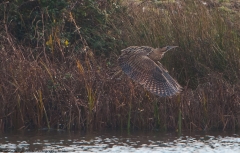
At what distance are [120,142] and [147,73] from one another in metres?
1.26

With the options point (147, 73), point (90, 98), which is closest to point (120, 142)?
point (90, 98)

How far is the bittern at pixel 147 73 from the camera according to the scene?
10531mm

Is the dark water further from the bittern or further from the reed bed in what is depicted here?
the bittern

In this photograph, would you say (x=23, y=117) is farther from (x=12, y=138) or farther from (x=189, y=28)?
(x=189, y=28)

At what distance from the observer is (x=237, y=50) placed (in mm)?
12336

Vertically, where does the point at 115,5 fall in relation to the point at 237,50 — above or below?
above

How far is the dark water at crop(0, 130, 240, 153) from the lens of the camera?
971 centimetres

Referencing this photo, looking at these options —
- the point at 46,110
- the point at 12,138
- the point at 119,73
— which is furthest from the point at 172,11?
the point at 12,138

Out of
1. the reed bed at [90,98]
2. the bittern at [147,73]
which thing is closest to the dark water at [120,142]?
the reed bed at [90,98]

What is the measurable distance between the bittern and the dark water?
2.21 ft

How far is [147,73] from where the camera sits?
35.6ft

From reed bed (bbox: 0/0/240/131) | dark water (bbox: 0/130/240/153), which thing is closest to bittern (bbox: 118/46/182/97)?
reed bed (bbox: 0/0/240/131)

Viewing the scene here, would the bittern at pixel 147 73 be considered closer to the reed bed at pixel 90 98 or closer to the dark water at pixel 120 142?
the reed bed at pixel 90 98

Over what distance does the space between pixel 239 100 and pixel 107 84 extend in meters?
1.99
